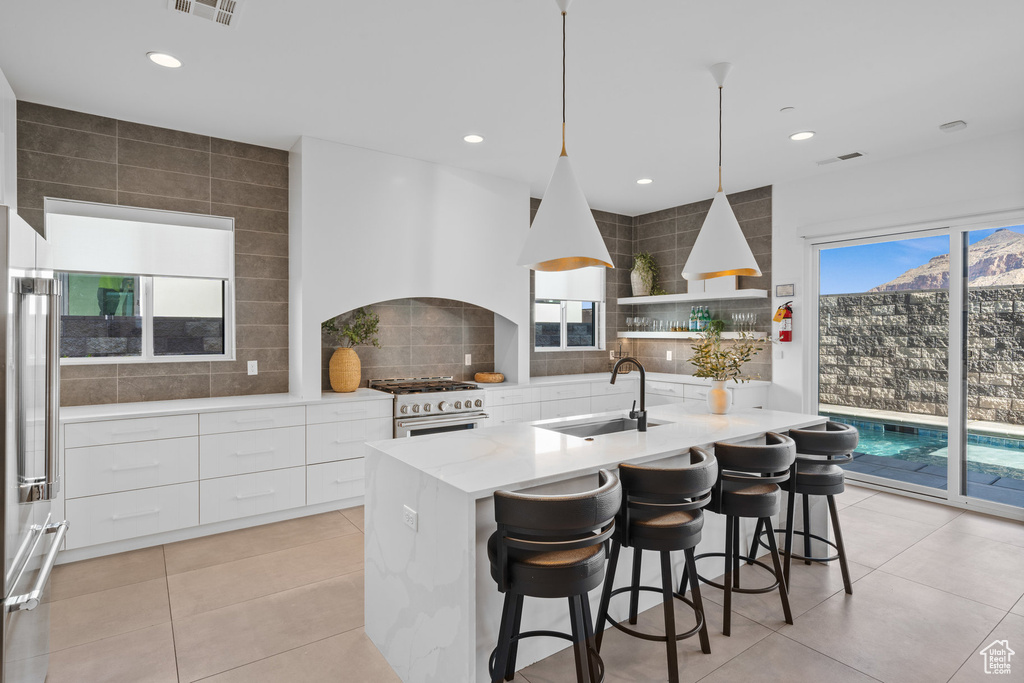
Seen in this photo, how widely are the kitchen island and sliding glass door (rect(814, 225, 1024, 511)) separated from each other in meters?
2.73

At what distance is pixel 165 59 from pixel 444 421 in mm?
A: 2985

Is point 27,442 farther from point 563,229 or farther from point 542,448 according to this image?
point 563,229

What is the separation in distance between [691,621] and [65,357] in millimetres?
4126

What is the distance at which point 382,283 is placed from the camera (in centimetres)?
445

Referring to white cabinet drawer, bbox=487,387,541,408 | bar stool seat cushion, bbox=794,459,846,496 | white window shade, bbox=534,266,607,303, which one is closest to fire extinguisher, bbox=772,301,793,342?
white window shade, bbox=534,266,607,303

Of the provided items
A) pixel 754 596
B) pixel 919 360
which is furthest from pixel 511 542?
pixel 919 360

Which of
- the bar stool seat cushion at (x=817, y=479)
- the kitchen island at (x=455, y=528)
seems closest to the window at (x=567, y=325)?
the kitchen island at (x=455, y=528)

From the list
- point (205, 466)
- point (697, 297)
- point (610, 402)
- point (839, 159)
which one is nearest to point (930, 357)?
point (839, 159)

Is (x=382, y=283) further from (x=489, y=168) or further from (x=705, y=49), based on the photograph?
(x=705, y=49)

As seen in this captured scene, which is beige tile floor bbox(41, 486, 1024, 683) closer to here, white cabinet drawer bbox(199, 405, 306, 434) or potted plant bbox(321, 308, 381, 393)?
white cabinet drawer bbox(199, 405, 306, 434)

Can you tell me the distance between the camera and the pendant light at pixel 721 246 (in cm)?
296

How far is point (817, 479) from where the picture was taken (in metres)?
2.81

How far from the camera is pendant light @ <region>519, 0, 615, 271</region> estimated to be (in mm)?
2348

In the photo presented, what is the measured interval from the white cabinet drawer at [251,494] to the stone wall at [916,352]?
4706mm
